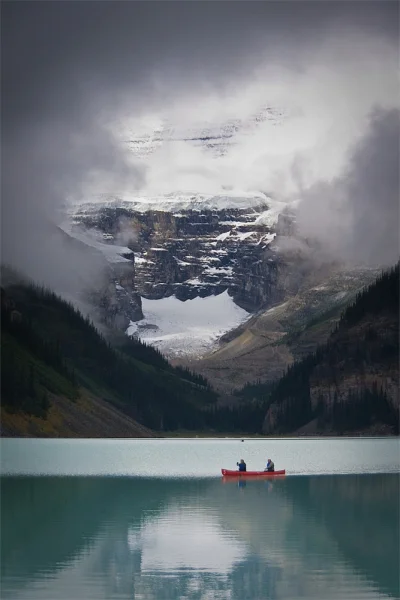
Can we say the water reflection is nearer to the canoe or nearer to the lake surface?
the lake surface

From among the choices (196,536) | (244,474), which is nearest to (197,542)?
(196,536)

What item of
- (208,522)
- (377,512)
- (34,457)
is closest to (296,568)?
(208,522)

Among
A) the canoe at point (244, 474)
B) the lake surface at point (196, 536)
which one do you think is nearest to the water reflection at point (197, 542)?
the lake surface at point (196, 536)

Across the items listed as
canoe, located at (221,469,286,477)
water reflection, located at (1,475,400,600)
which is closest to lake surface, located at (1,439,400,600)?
water reflection, located at (1,475,400,600)

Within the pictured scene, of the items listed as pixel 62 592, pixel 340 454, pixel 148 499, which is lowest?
pixel 62 592

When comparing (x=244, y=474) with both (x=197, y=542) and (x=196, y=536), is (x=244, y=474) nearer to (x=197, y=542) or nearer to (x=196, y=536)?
(x=196, y=536)

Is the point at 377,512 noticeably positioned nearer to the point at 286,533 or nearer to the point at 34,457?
the point at 286,533
